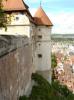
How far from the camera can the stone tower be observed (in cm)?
3341

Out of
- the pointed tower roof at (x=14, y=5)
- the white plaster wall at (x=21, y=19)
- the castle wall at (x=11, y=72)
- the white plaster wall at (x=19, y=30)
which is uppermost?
the pointed tower roof at (x=14, y=5)

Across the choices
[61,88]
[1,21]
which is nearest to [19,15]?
[1,21]

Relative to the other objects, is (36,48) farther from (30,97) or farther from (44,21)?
(30,97)

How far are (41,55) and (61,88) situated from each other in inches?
314

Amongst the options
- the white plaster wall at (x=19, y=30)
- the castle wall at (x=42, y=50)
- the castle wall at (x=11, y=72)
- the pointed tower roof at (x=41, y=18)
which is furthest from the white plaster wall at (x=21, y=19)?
the castle wall at (x=11, y=72)

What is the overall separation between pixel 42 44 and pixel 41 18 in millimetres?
2558

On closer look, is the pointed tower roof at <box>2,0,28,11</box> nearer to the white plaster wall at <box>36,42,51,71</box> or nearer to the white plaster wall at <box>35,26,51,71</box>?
the white plaster wall at <box>35,26,51,71</box>

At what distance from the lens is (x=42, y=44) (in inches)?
1330

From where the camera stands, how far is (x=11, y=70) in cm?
1780

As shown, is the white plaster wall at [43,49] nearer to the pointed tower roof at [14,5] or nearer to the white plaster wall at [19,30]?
the pointed tower roof at [14,5]

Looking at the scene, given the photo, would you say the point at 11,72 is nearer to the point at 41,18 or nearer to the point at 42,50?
the point at 42,50

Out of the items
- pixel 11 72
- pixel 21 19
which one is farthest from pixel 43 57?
pixel 11 72

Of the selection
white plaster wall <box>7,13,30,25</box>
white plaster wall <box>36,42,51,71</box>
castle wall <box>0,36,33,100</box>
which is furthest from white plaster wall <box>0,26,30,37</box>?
white plaster wall <box>36,42,51,71</box>

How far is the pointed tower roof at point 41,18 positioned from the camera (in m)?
33.5
